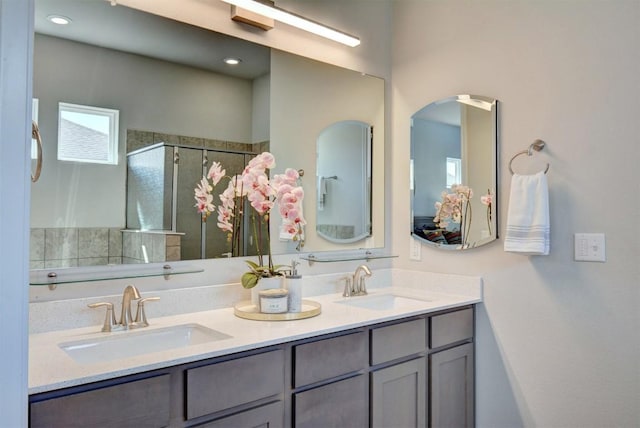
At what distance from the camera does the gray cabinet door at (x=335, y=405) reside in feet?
4.89

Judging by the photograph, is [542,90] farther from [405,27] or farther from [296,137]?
[296,137]

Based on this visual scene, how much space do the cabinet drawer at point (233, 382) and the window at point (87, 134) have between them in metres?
0.87

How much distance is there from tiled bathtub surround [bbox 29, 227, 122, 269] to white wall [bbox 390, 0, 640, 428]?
62.6 inches

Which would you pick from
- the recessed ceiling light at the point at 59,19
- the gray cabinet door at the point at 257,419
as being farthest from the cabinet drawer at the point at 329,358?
the recessed ceiling light at the point at 59,19

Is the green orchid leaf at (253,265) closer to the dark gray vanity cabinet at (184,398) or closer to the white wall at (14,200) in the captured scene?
the dark gray vanity cabinet at (184,398)

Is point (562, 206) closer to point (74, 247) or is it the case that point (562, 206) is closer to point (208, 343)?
point (208, 343)

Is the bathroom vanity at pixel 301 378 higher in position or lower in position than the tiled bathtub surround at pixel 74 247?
lower

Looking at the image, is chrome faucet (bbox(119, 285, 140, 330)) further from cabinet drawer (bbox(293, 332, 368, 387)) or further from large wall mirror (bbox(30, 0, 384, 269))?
cabinet drawer (bbox(293, 332, 368, 387))

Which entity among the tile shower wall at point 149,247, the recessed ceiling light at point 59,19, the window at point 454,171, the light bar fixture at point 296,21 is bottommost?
the tile shower wall at point 149,247

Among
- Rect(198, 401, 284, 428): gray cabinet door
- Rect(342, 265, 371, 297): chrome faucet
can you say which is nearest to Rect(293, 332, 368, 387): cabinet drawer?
Rect(198, 401, 284, 428): gray cabinet door

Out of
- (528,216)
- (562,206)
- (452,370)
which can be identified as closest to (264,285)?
(452,370)

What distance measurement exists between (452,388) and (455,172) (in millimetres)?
1048

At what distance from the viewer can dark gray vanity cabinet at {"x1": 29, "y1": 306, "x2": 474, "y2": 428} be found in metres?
1.13

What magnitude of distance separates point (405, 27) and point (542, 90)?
3.03 feet
